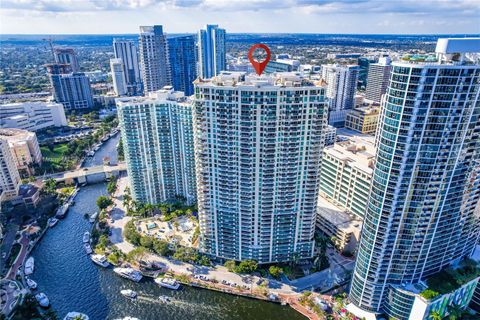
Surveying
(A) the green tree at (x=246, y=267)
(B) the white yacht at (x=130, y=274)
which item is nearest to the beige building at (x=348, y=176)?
(A) the green tree at (x=246, y=267)

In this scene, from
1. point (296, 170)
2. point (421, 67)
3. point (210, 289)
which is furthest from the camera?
point (210, 289)

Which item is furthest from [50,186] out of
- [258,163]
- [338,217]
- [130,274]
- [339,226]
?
[339,226]

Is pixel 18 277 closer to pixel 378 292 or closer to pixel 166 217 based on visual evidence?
pixel 166 217

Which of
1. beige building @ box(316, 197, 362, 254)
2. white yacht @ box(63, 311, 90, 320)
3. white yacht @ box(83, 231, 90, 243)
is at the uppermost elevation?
beige building @ box(316, 197, 362, 254)

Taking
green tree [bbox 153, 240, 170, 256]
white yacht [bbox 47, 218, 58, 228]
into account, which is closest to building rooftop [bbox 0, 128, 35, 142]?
white yacht [bbox 47, 218, 58, 228]

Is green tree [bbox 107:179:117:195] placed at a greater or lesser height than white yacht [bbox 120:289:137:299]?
greater

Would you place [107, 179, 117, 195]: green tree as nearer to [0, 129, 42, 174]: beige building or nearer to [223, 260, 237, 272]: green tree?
[0, 129, 42, 174]: beige building

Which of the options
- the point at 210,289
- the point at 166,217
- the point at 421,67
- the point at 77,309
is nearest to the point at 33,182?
the point at 166,217
